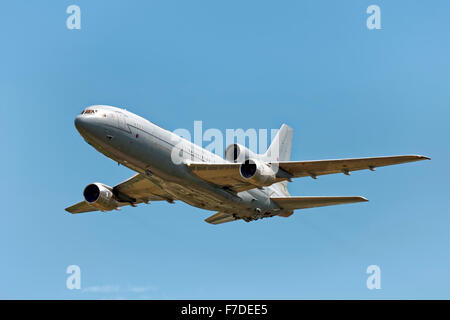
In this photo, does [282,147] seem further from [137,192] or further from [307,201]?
[137,192]

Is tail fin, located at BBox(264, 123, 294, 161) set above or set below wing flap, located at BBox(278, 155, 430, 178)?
above

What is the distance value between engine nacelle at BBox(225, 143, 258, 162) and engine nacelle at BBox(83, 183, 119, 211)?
10.4m

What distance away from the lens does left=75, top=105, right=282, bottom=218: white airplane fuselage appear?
133 ft

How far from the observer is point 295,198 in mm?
49031

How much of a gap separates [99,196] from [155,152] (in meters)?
10.0

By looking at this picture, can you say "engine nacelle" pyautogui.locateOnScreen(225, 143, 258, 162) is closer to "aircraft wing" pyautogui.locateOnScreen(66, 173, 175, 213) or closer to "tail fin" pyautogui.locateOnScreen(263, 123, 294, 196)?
"aircraft wing" pyautogui.locateOnScreen(66, 173, 175, 213)

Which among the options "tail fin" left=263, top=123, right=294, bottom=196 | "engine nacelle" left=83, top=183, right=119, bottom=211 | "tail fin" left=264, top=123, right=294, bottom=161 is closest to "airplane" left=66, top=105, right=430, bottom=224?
"engine nacelle" left=83, top=183, right=119, bottom=211

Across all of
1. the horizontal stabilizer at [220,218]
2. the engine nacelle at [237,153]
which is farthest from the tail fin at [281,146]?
the engine nacelle at [237,153]
